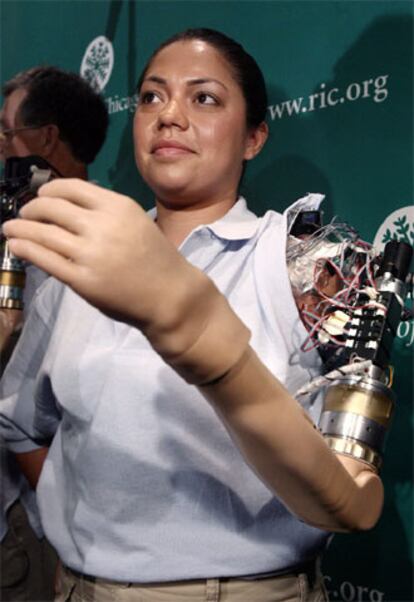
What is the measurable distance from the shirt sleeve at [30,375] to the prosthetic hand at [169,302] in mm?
546

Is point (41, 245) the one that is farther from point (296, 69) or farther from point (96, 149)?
point (96, 149)

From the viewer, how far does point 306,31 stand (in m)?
1.57

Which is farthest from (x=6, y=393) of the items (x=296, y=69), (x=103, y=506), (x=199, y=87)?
(x=296, y=69)

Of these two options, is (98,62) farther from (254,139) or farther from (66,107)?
(254,139)

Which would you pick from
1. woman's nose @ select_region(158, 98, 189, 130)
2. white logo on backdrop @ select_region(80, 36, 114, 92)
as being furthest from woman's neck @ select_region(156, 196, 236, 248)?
white logo on backdrop @ select_region(80, 36, 114, 92)

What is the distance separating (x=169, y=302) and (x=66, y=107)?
140cm

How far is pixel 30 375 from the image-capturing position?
3.85ft

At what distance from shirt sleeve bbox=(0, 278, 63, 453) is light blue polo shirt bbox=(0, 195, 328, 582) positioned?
189 mm

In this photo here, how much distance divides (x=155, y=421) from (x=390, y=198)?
706mm

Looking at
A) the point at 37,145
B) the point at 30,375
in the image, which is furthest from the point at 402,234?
the point at 37,145

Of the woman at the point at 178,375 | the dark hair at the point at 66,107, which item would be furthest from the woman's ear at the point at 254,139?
the dark hair at the point at 66,107

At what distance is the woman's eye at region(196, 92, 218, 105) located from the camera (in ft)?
3.47

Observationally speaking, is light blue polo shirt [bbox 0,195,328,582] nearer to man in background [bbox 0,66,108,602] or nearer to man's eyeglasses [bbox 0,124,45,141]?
man in background [bbox 0,66,108,602]

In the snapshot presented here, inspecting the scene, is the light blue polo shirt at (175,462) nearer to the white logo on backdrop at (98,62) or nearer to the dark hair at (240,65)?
the dark hair at (240,65)
